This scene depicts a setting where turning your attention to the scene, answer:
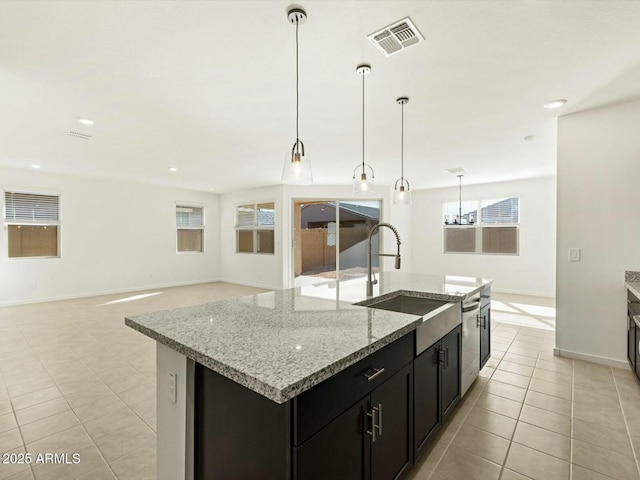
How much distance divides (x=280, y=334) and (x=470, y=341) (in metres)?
1.80

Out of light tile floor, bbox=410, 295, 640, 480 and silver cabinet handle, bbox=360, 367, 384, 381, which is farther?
light tile floor, bbox=410, 295, 640, 480

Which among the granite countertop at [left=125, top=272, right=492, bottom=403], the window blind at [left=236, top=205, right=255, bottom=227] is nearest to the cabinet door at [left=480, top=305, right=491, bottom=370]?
the granite countertop at [left=125, top=272, right=492, bottom=403]

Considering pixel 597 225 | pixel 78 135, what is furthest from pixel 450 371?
pixel 78 135

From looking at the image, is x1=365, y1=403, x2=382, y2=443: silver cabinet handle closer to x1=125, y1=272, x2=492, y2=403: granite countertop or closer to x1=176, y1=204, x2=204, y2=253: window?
x1=125, y1=272, x2=492, y2=403: granite countertop

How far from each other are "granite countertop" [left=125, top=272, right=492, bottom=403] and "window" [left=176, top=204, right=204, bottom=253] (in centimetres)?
676

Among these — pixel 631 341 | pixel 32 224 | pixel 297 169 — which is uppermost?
→ pixel 297 169

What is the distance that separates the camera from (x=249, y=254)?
26.2 ft

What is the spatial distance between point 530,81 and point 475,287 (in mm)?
1714

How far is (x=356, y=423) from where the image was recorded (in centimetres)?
117

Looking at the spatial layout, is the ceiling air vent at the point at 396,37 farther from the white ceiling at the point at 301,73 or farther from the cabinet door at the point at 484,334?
the cabinet door at the point at 484,334

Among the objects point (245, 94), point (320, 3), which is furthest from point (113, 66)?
point (320, 3)

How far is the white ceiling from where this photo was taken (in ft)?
5.73

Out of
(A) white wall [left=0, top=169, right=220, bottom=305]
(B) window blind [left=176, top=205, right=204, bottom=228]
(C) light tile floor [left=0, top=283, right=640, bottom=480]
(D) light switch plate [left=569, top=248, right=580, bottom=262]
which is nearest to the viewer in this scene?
(C) light tile floor [left=0, top=283, right=640, bottom=480]

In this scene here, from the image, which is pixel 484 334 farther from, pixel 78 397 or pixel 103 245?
pixel 103 245
